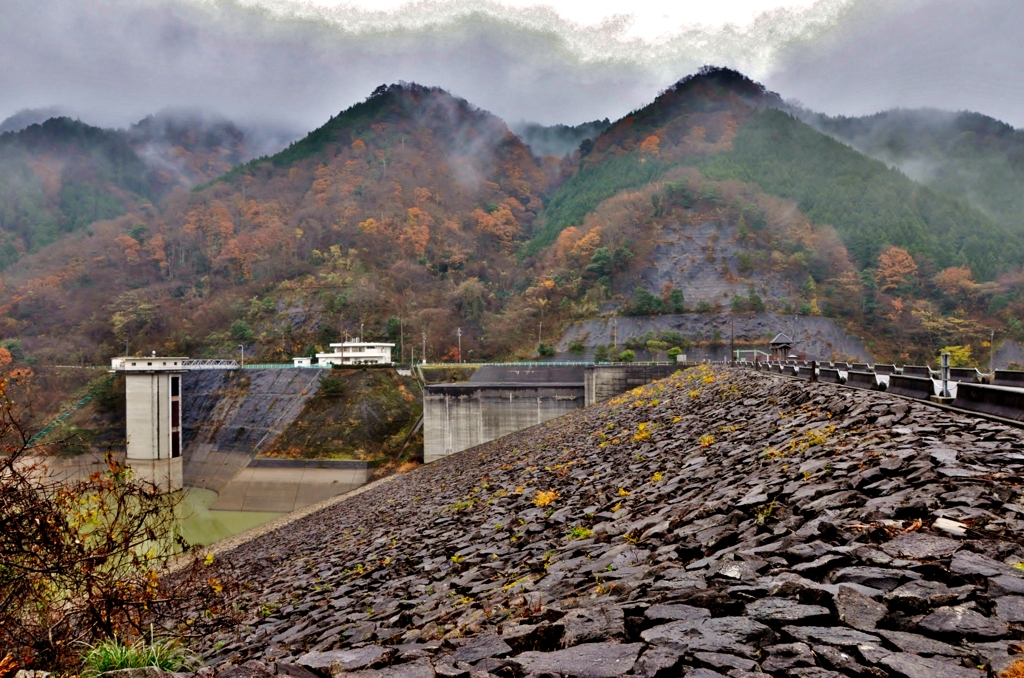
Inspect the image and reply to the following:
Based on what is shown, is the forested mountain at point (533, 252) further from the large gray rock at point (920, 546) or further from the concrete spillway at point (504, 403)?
the large gray rock at point (920, 546)

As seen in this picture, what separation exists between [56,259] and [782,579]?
118080 millimetres

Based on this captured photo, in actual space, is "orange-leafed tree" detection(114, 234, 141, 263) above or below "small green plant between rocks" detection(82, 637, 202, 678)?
above

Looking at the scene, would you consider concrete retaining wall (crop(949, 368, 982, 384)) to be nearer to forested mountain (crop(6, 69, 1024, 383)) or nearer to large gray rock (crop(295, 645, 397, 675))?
large gray rock (crop(295, 645, 397, 675))

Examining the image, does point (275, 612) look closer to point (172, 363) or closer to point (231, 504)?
point (231, 504)

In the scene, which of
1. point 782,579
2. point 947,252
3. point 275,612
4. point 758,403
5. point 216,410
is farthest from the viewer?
point 947,252

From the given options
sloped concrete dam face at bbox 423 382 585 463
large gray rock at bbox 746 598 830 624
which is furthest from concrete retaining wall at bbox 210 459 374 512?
large gray rock at bbox 746 598 830 624

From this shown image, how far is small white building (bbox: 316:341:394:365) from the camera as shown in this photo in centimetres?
5804

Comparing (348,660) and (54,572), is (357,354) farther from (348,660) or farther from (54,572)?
(348,660)

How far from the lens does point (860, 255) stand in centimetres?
7475

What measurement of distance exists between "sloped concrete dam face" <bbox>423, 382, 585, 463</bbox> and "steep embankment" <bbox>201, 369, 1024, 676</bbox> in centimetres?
2694

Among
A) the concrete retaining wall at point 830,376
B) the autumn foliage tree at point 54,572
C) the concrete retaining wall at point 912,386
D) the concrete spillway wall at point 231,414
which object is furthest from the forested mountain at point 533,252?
the autumn foliage tree at point 54,572

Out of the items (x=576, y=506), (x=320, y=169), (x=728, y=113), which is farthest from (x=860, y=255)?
(x=320, y=169)

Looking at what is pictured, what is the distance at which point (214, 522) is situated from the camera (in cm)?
3438

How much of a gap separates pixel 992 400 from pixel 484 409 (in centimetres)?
3218
